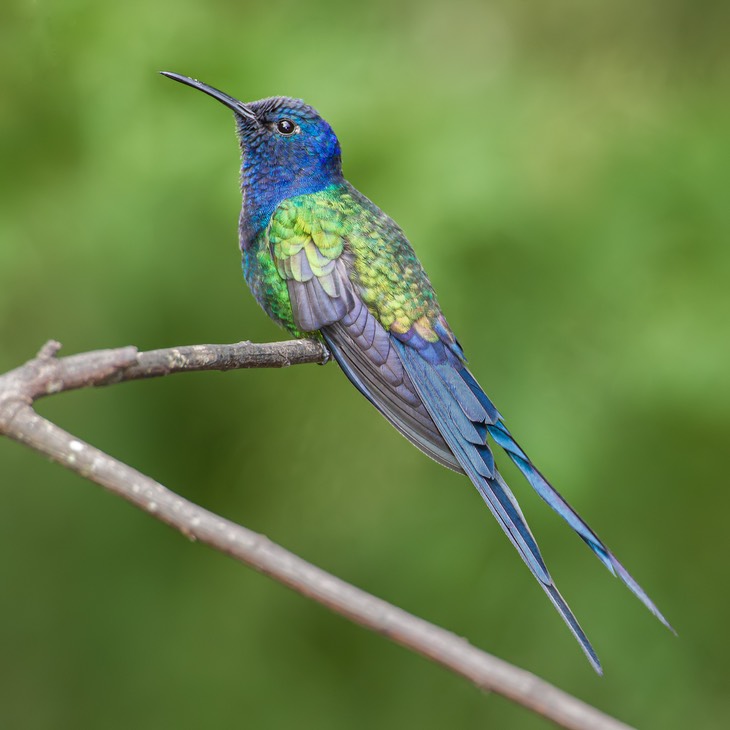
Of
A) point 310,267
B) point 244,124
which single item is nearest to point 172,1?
point 244,124

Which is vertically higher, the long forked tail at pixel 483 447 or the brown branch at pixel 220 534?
the brown branch at pixel 220 534

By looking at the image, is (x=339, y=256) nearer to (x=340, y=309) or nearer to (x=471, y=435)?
(x=340, y=309)

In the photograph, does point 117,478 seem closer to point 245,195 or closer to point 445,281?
point 245,195

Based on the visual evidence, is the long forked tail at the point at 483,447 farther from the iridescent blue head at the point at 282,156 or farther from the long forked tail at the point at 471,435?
the iridescent blue head at the point at 282,156

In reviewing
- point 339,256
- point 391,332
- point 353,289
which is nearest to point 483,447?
point 391,332

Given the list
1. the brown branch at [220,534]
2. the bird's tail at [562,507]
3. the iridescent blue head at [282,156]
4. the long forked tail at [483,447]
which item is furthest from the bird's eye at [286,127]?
the brown branch at [220,534]
